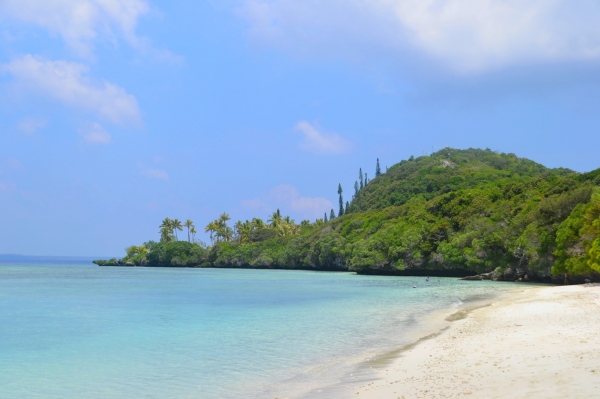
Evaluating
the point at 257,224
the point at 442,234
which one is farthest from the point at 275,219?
the point at 442,234

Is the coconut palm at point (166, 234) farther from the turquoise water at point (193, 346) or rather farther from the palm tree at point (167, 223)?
the turquoise water at point (193, 346)

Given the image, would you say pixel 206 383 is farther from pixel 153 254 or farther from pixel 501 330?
pixel 153 254

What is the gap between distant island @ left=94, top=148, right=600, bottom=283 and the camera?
47.4 m

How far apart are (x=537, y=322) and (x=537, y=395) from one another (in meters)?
10.9

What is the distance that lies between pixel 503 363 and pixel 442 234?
66052 mm

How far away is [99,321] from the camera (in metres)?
26.2

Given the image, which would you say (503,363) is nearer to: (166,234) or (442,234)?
(442,234)

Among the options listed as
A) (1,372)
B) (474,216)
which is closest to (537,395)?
(1,372)

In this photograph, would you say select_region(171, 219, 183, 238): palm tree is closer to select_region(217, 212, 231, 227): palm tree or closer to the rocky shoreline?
select_region(217, 212, 231, 227): palm tree

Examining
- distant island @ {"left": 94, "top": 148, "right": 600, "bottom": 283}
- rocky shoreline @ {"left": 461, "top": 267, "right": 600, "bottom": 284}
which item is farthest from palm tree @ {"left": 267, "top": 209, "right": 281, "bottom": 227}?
rocky shoreline @ {"left": 461, "top": 267, "right": 600, "bottom": 284}

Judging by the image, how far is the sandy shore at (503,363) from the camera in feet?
30.3

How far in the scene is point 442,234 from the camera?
75562 millimetres

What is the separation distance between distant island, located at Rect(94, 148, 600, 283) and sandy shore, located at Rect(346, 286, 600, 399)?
22.7 metres

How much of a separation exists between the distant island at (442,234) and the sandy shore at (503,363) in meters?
22.7
